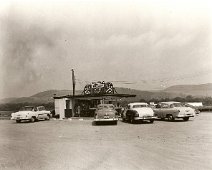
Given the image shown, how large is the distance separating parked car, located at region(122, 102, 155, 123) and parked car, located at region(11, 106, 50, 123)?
8794 millimetres

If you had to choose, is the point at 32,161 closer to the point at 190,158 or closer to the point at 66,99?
the point at 190,158

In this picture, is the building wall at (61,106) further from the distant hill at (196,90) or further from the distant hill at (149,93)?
the distant hill at (196,90)


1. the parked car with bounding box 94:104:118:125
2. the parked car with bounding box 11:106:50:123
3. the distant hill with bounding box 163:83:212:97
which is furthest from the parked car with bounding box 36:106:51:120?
the distant hill with bounding box 163:83:212:97

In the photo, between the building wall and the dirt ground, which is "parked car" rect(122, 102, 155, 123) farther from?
the building wall

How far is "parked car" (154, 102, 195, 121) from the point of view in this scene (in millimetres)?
23531

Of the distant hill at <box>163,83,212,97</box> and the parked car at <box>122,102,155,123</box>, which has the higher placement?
the distant hill at <box>163,83,212,97</box>

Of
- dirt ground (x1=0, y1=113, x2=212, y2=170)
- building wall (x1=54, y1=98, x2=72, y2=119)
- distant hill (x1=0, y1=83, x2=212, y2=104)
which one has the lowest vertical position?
dirt ground (x1=0, y1=113, x2=212, y2=170)

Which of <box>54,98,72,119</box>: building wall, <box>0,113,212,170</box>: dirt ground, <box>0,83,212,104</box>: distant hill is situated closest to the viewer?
<box>0,113,212,170</box>: dirt ground

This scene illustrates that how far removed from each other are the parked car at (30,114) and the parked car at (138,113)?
28.9ft

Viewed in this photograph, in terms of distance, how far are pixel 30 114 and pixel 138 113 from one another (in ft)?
35.0

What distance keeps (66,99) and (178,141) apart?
24.0 m

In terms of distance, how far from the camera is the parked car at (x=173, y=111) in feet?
77.2

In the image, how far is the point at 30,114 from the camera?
2864 centimetres

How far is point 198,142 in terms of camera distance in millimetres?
12211
